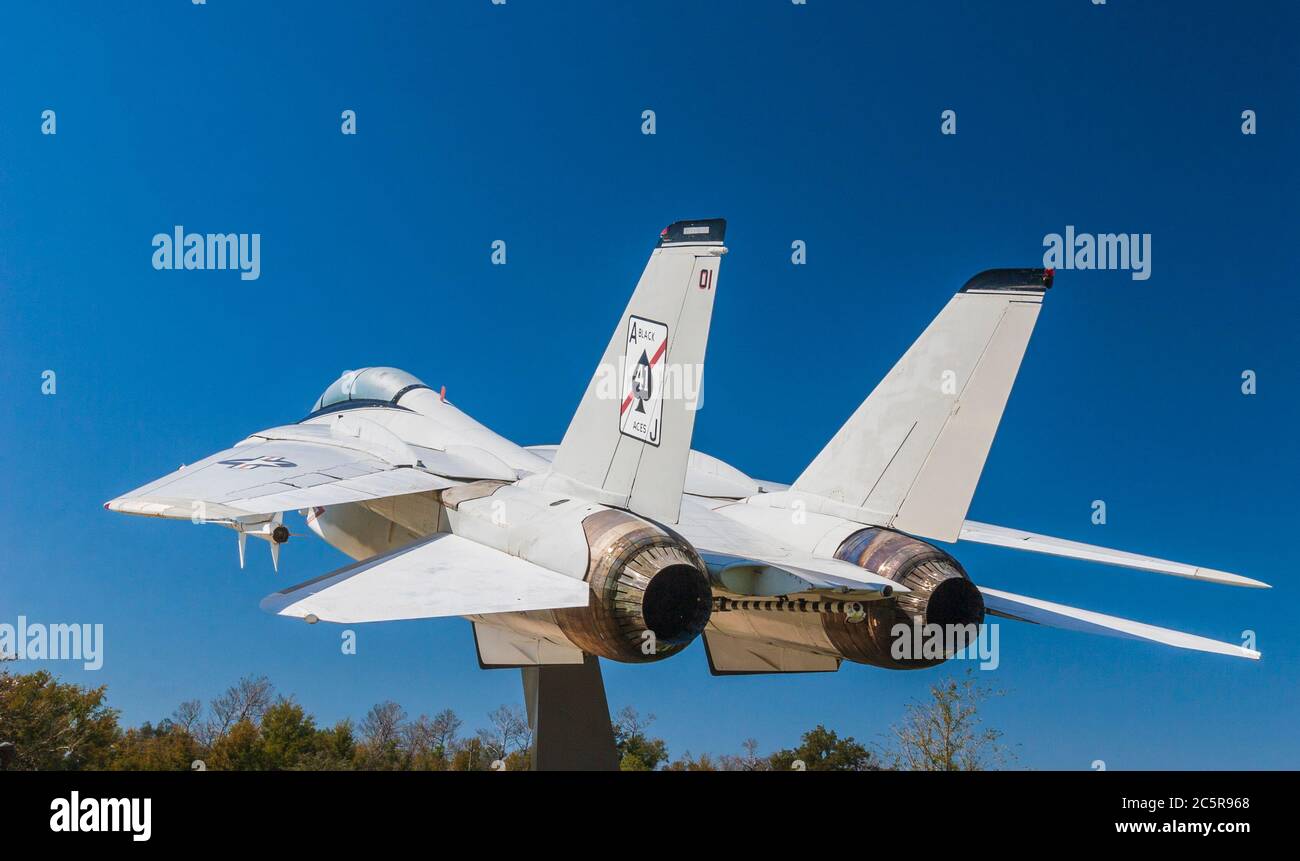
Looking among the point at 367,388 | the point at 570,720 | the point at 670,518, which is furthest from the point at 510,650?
the point at 367,388

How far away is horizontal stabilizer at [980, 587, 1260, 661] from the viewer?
27.9ft

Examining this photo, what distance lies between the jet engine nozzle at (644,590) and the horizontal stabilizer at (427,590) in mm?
222

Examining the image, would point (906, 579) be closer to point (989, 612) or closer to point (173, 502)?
point (989, 612)

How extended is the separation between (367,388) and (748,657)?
5.61 metres

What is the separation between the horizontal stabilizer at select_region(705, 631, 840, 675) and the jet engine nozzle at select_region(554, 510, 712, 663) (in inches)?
118

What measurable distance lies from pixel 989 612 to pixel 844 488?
5.27 feet

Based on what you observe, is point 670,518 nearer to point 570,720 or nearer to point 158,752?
point 570,720

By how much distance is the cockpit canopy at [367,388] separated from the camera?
12.9 m

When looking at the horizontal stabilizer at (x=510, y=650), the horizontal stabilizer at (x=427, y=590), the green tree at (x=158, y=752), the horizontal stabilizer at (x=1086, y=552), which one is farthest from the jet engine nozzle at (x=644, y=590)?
the green tree at (x=158, y=752)

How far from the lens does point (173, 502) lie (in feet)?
27.8

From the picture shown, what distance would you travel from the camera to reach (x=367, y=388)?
1317cm

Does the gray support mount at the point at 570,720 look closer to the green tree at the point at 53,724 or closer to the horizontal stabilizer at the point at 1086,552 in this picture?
the horizontal stabilizer at the point at 1086,552
